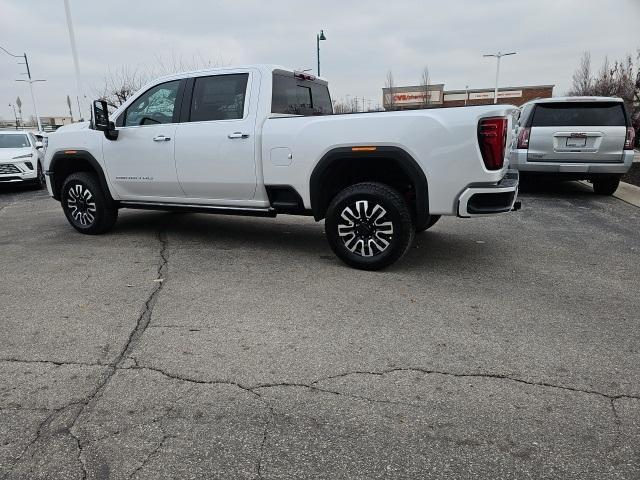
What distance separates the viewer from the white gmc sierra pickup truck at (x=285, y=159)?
440cm

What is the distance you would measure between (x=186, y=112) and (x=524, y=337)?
14.2 feet

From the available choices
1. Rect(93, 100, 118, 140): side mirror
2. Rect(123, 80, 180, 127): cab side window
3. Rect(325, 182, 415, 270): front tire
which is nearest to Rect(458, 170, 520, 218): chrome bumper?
Rect(325, 182, 415, 270): front tire

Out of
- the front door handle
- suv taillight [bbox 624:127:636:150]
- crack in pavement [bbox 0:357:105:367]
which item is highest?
the front door handle

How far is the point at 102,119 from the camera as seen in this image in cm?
594

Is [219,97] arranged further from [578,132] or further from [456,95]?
[456,95]

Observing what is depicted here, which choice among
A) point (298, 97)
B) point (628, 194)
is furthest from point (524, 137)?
point (298, 97)

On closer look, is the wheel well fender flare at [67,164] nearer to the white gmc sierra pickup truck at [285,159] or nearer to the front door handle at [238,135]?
the white gmc sierra pickup truck at [285,159]

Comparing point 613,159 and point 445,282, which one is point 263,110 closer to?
point 445,282

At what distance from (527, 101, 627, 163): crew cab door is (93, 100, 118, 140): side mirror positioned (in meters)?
6.88

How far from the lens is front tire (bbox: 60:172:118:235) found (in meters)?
6.48

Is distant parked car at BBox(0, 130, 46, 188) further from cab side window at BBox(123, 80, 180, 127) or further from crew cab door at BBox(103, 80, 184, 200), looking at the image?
cab side window at BBox(123, 80, 180, 127)

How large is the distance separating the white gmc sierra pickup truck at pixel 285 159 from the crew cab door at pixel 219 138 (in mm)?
13

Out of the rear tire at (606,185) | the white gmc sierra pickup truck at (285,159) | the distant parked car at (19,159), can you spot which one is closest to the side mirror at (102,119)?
the white gmc sierra pickup truck at (285,159)

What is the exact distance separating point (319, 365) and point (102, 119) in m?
4.47
